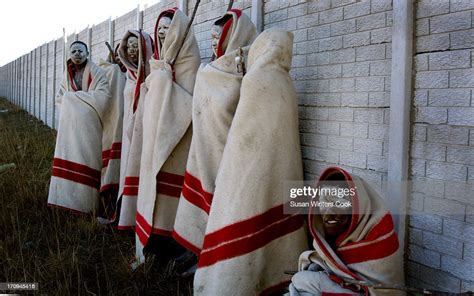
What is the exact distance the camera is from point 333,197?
8.37 feet

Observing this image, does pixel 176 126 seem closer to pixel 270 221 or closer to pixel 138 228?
pixel 138 228

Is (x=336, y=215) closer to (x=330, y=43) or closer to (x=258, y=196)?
(x=258, y=196)

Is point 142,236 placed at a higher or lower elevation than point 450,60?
lower

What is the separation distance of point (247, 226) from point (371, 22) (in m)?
1.37

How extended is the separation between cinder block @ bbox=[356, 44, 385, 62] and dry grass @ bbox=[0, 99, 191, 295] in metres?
1.91

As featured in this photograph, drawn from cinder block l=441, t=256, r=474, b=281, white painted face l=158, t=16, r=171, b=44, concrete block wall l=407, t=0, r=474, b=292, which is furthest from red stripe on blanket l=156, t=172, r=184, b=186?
cinder block l=441, t=256, r=474, b=281

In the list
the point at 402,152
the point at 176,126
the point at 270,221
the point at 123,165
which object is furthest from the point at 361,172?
the point at 123,165

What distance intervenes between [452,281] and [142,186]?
2391 millimetres

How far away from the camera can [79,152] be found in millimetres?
5348

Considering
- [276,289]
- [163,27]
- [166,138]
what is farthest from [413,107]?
[163,27]

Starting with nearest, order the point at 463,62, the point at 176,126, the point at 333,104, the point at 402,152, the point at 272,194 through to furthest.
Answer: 1. the point at 463,62
2. the point at 402,152
3. the point at 272,194
4. the point at 333,104
5. the point at 176,126

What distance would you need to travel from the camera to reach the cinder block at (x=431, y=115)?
8.59 feet

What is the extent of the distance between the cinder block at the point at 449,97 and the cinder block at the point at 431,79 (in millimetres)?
31

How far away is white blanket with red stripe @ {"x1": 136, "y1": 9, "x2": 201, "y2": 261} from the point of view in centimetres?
399
